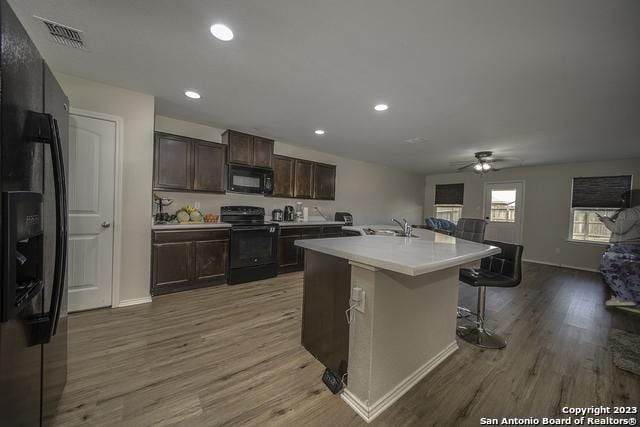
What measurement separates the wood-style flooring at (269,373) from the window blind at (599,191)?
143 inches

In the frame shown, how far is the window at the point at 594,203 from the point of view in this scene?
5.00 metres

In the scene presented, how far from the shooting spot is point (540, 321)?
8.77ft

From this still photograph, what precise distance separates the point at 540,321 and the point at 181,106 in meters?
5.06

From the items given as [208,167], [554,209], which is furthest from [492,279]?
[554,209]

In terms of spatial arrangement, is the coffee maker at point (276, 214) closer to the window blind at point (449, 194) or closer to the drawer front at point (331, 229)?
the drawer front at point (331, 229)

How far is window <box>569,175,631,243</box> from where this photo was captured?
500 centimetres

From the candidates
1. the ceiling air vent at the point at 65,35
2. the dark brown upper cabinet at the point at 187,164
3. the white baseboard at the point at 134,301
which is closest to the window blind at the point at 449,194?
the dark brown upper cabinet at the point at 187,164

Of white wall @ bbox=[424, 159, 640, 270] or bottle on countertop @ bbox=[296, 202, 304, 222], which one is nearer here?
bottle on countertop @ bbox=[296, 202, 304, 222]

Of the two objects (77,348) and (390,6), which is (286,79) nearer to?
(390,6)

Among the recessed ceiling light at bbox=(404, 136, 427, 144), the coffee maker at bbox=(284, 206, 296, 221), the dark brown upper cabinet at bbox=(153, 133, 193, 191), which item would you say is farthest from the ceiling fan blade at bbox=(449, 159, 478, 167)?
the dark brown upper cabinet at bbox=(153, 133, 193, 191)

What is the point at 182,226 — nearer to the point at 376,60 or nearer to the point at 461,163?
the point at 376,60

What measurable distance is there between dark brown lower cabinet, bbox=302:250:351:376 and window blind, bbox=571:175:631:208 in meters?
6.91

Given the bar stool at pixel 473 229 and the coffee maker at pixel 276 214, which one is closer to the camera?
the bar stool at pixel 473 229

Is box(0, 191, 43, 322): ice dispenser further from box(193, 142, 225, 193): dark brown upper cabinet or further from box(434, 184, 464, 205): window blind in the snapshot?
box(434, 184, 464, 205): window blind
